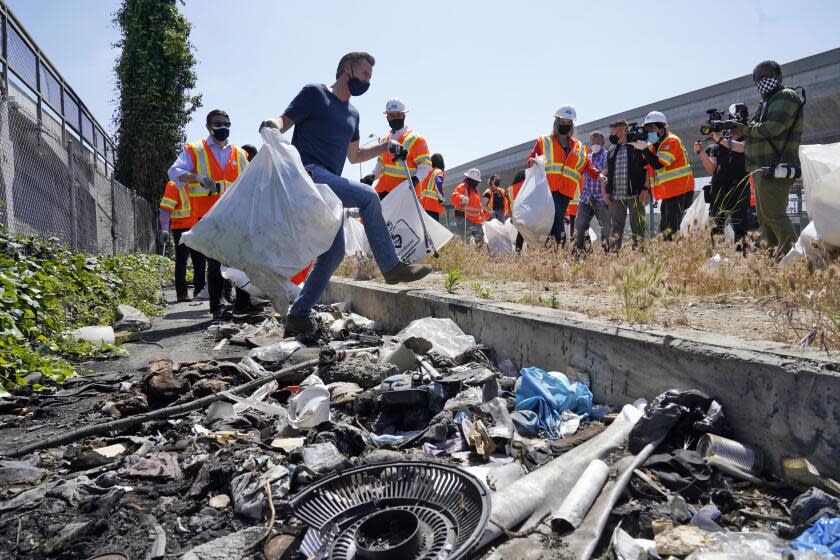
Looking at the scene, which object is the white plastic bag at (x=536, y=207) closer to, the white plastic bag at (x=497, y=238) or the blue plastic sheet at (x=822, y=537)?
the white plastic bag at (x=497, y=238)

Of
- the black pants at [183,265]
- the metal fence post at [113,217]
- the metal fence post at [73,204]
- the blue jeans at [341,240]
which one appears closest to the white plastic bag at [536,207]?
the blue jeans at [341,240]

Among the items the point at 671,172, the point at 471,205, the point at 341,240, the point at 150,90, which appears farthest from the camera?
the point at 150,90

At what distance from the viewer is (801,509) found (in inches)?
60.4

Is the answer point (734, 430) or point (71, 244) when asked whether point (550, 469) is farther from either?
point (71, 244)

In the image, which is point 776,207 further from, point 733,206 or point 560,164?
point 560,164

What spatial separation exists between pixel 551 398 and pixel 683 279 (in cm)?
121

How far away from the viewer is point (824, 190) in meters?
3.65

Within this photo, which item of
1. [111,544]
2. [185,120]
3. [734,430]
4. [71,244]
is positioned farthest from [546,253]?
[185,120]

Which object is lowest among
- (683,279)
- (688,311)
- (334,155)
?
(688,311)

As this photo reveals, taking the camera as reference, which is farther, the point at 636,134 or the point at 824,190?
the point at 636,134

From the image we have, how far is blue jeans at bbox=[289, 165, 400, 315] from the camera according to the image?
404cm

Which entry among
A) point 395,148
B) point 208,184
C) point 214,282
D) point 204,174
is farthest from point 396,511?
point 204,174

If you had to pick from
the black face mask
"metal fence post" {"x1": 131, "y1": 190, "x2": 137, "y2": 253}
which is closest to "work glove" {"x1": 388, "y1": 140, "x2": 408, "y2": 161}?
the black face mask

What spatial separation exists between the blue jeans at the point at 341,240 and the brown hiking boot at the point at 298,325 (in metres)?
0.04
